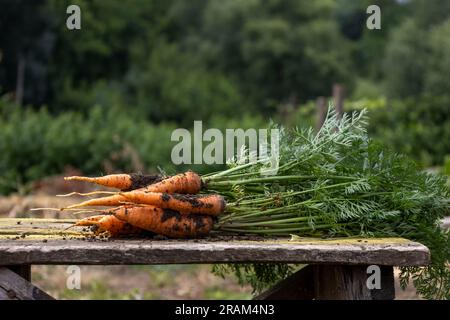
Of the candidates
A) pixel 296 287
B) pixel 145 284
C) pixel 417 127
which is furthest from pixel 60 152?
pixel 296 287

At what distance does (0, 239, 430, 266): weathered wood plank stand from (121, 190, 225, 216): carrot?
0.20 meters

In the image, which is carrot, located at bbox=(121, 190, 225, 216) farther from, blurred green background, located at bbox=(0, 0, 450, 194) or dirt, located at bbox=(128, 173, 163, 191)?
blurred green background, located at bbox=(0, 0, 450, 194)

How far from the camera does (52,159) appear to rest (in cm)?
989

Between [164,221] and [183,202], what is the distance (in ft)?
0.34

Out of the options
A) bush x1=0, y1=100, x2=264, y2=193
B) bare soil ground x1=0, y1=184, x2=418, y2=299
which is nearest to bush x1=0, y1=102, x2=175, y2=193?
bush x1=0, y1=100, x2=264, y2=193

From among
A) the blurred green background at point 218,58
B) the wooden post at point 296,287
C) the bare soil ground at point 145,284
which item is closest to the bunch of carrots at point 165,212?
the wooden post at point 296,287

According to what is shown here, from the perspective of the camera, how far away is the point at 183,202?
2723 millimetres

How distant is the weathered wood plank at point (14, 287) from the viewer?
8.16ft

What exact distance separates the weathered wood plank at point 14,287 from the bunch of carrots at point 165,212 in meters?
0.33

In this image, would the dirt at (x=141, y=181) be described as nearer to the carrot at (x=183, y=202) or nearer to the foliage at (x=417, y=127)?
the carrot at (x=183, y=202)

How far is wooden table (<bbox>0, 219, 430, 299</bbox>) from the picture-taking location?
2414 mm
